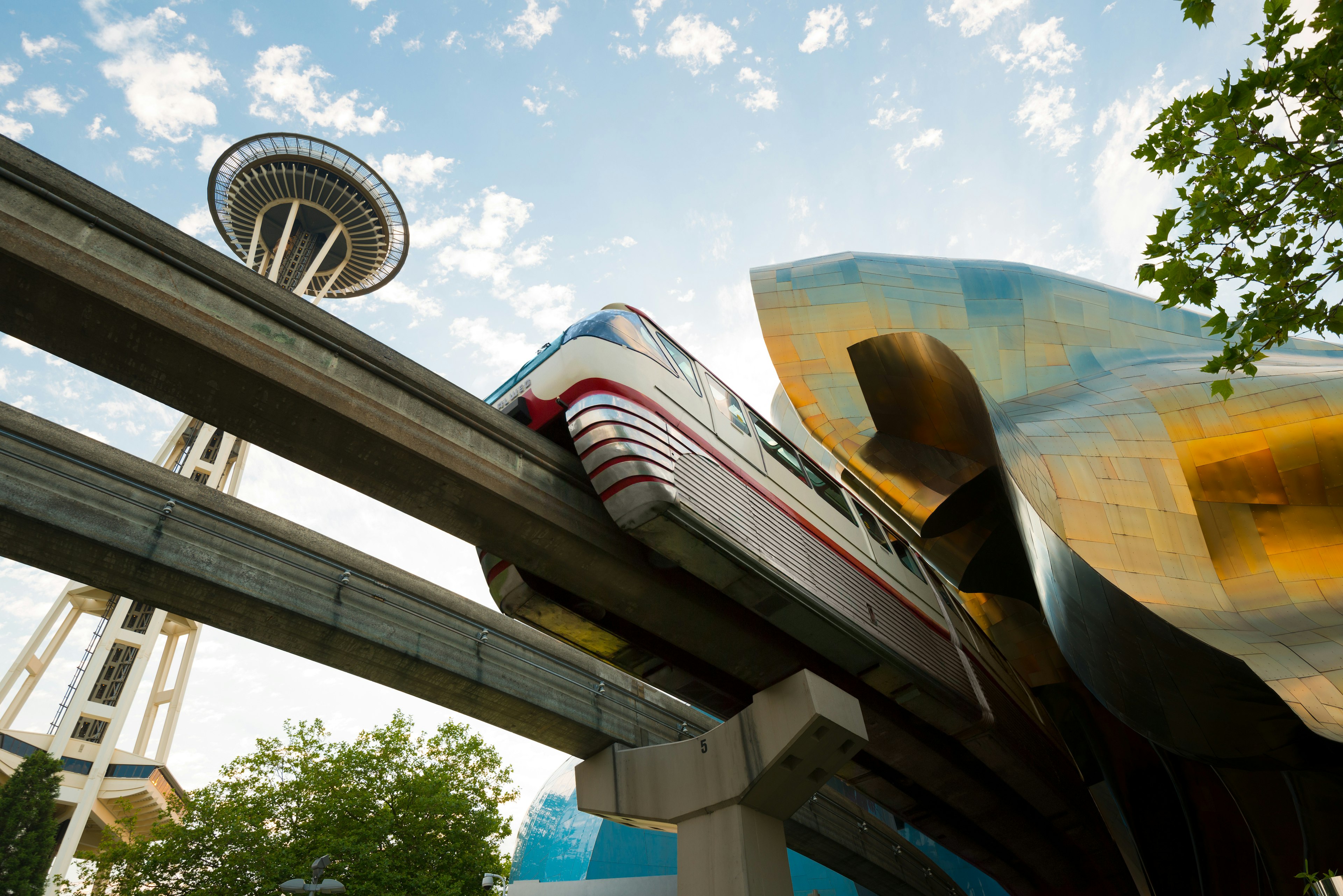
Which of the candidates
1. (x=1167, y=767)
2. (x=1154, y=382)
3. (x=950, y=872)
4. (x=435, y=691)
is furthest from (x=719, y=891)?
(x=950, y=872)

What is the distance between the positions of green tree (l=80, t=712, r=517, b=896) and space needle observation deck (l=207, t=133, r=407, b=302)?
4193cm

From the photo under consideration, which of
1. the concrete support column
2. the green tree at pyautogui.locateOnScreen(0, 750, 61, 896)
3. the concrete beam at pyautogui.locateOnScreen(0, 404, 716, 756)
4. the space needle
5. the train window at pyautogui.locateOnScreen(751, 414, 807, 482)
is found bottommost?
the concrete support column

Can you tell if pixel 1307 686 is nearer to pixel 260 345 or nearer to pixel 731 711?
pixel 731 711

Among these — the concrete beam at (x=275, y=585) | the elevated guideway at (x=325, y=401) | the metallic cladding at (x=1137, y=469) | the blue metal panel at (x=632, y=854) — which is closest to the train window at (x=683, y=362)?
the elevated guideway at (x=325, y=401)

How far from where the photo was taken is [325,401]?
826 centimetres

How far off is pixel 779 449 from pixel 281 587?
314 inches

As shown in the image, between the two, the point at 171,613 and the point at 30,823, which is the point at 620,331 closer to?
the point at 171,613

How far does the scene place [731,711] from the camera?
13922 mm

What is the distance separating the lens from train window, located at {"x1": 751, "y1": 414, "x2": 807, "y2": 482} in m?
13.3

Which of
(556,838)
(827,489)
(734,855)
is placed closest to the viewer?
(734,855)

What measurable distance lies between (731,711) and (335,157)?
56164 millimetres

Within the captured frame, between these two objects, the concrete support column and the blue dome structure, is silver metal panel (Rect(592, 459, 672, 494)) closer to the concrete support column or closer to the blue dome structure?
the concrete support column

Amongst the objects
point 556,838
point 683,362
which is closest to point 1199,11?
point 683,362

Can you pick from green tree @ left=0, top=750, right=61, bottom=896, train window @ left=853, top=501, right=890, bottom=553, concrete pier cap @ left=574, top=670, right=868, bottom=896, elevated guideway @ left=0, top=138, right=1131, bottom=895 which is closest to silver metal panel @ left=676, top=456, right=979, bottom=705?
elevated guideway @ left=0, top=138, right=1131, bottom=895
